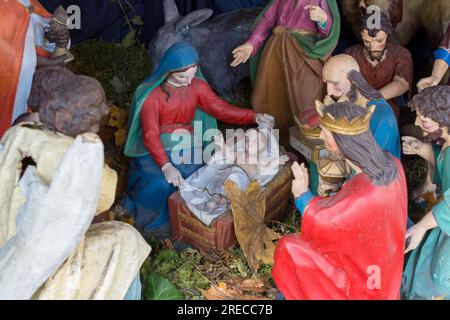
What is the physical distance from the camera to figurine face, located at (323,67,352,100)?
3990 mm

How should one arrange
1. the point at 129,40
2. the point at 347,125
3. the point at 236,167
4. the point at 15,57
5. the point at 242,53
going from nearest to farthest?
the point at 347,125, the point at 15,57, the point at 236,167, the point at 242,53, the point at 129,40

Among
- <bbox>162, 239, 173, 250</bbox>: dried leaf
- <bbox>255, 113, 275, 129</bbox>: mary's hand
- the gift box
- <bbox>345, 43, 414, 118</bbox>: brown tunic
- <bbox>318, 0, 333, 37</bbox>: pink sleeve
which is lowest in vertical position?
<bbox>162, 239, 173, 250</bbox>: dried leaf

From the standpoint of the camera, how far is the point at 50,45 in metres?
4.41

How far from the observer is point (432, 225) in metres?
3.37

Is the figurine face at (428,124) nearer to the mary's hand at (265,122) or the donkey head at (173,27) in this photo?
the mary's hand at (265,122)

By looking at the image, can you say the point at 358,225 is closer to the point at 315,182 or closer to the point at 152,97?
the point at 315,182

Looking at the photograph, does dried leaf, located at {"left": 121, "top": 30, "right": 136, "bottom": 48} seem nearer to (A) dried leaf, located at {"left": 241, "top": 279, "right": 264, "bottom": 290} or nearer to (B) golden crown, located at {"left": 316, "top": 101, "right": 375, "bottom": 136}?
(A) dried leaf, located at {"left": 241, "top": 279, "right": 264, "bottom": 290}

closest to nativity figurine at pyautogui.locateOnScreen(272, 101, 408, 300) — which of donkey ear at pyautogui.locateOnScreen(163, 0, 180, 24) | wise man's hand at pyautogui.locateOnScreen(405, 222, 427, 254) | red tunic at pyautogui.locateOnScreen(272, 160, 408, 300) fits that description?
red tunic at pyautogui.locateOnScreen(272, 160, 408, 300)

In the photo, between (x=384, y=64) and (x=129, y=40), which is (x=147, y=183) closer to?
(x=384, y=64)

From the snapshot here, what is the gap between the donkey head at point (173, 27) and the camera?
5.62 m

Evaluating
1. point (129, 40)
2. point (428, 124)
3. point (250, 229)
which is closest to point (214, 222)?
point (250, 229)

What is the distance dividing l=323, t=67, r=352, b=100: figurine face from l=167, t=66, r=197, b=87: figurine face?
0.84 meters

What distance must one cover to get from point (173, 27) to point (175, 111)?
1445 millimetres

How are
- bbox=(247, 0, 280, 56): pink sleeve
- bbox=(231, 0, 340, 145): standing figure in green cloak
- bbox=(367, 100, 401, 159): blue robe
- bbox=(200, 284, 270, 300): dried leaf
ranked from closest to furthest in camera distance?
bbox=(367, 100, 401, 159): blue robe
bbox=(200, 284, 270, 300): dried leaf
bbox=(231, 0, 340, 145): standing figure in green cloak
bbox=(247, 0, 280, 56): pink sleeve
